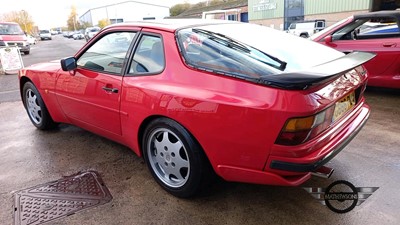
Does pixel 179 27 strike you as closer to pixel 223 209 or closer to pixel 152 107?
pixel 152 107

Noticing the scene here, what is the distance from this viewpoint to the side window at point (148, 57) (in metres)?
2.53

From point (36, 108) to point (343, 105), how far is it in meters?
3.73

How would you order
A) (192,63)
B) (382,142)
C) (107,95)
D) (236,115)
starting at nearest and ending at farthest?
(236,115)
(192,63)
(107,95)
(382,142)

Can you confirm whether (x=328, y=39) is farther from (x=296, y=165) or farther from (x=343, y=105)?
(x=296, y=165)

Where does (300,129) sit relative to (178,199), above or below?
above

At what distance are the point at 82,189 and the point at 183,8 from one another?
71840 millimetres

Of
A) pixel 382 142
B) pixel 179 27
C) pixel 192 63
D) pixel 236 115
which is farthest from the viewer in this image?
pixel 382 142

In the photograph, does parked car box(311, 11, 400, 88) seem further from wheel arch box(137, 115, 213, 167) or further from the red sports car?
wheel arch box(137, 115, 213, 167)

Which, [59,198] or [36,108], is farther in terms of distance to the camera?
[36,108]

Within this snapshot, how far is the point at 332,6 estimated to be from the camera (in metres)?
30.6

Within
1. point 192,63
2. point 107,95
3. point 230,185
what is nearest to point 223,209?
point 230,185

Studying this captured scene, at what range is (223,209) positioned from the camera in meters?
2.41

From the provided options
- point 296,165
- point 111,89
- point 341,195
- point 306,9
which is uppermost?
point 306,9

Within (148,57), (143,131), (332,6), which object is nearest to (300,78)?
(148,57)
